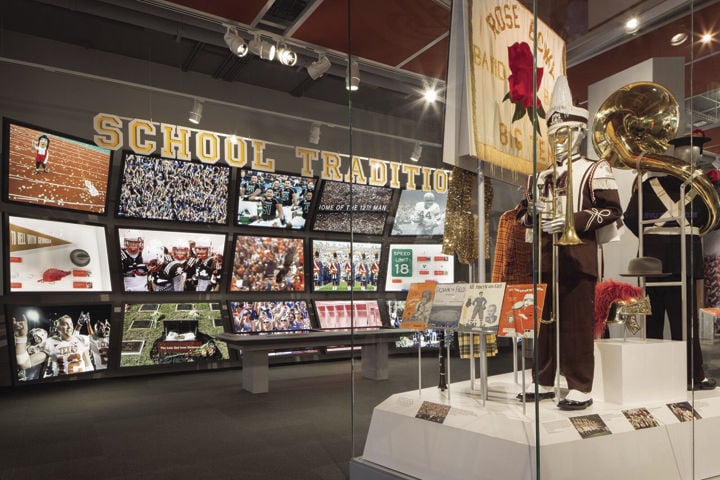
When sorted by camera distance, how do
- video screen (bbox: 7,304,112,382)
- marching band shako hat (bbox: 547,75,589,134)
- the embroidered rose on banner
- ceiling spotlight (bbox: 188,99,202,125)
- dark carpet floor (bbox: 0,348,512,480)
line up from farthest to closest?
ceiling spotlight (bbox: 188,99,202,125)
video screen (bbox: 7,304,112,382)
dark carpet floor (bbox: 0,348,512,480)
marching band shako hat (bbox: 547,75,589,134)
the embroidered rose on banner

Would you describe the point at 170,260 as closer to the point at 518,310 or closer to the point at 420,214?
the point at 420,214

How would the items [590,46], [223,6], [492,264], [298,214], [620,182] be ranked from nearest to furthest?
1. [590,46]
2. [492,264]
3. [620,182]
4. [223,6]
5. [298,214]

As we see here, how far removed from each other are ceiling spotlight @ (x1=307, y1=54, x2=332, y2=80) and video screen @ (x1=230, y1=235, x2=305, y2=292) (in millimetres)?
2240

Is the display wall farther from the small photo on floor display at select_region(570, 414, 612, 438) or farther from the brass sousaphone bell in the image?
the small photo on floor display at select_region(570, 414, 612, 438)

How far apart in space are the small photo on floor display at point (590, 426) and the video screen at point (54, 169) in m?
5.45

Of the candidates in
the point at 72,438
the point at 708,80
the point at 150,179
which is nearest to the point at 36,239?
the point at 150,179

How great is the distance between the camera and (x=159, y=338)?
21.0ft

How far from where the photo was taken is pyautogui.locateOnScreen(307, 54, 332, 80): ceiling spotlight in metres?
→ 6.40

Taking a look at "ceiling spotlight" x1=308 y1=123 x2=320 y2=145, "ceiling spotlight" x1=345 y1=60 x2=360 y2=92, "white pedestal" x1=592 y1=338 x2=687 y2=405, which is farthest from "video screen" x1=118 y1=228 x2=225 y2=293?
"white pedestal" x1=592 y1=338 x2=687 y2=405

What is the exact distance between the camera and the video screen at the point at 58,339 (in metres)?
5.30

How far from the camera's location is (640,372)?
2.42 metres

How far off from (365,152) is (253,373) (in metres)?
3.67

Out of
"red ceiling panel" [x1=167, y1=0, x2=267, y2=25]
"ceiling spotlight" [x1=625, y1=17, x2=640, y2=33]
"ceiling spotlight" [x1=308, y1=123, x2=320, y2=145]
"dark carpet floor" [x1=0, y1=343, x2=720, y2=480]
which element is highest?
"red ceiling panel" [x1=167, y1=0, x2=267, y2=25]

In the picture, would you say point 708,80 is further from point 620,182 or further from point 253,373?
point 253,373
